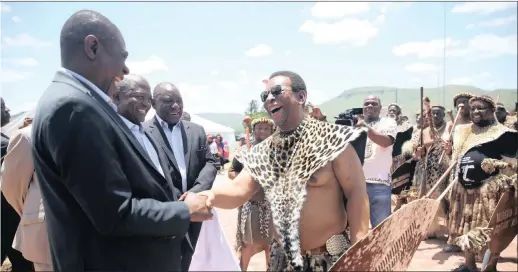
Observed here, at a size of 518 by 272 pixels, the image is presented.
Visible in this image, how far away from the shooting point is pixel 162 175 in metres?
1.82

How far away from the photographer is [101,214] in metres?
1.54

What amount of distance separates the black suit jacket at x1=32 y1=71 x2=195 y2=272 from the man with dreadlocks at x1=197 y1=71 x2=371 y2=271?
2.12ft

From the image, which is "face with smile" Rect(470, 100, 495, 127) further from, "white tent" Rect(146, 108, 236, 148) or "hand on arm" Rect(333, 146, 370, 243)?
"white tent" Rect(146, 108, 236, 148)

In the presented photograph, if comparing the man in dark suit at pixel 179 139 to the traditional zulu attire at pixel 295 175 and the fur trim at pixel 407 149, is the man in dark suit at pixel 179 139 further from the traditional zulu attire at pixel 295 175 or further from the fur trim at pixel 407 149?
the fur trim at pixel 407 149

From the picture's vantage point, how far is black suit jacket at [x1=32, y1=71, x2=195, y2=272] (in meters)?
1.52

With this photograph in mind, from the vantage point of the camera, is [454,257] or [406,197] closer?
[454,257]

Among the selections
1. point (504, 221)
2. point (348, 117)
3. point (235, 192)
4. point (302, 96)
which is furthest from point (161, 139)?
point (504, 221)

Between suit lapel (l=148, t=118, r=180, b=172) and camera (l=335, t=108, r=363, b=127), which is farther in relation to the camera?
camera (l=335, t=108, r=363, b=127)

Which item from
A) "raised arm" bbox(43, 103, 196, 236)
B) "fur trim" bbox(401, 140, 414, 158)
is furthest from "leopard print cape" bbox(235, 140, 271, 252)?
"fur trim" bbox(401, 140, 414, 158)

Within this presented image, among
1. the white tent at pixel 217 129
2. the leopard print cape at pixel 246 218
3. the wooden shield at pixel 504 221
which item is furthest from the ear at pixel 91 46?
the white tent at pixel 217 129

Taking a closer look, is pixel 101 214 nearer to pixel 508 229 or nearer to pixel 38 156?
pixel 38 156

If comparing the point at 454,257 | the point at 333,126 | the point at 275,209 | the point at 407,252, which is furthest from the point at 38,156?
the point at 454,257

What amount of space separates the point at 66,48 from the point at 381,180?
429 cm

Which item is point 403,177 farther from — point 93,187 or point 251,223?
point 93,187
